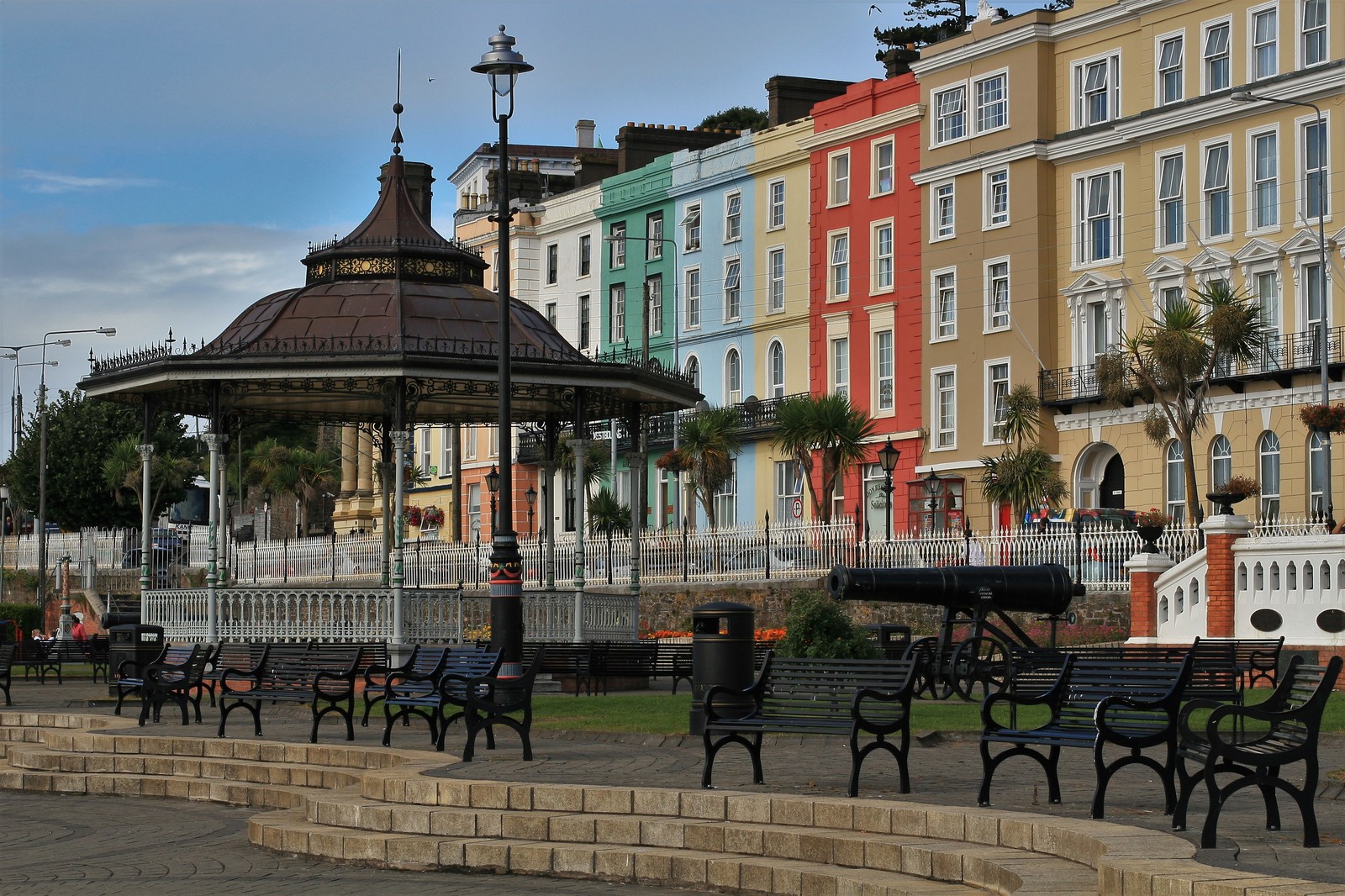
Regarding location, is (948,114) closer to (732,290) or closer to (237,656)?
(732,290)

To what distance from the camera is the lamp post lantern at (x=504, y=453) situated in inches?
752

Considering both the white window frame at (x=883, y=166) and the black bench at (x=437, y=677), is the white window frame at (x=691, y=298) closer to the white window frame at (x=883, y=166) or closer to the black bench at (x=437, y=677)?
the white window frame at (x=883, y=166)

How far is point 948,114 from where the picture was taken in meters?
51.7

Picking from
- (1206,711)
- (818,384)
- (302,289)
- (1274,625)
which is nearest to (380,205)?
(302,289)

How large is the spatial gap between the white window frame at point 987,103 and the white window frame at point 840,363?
25.9 ft

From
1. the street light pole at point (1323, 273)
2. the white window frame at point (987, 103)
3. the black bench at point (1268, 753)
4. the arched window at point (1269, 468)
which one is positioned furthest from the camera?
the white window frame at point (987, 103)

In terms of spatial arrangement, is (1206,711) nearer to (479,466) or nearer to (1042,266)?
(1042,266)

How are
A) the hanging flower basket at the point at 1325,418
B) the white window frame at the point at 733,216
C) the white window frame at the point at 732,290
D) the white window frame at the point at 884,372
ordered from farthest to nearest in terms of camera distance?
the white window frame at the point at 732,290 → the white window frame at the point at 733,216 → the white window frame at the point at 884,372 → the hanging flower basket at the point at 1325,418

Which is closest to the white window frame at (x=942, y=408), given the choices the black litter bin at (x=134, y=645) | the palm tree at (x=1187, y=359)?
the palm tree at (x=1187, y=359)

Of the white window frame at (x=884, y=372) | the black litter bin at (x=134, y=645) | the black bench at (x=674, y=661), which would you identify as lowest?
the black bench at (x=674, y=661)

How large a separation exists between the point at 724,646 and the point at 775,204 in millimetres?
43546

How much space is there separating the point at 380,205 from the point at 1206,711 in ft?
54.6

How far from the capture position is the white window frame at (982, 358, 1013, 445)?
163 feet

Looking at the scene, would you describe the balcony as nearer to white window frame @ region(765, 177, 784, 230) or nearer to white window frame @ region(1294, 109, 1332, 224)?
white window frame @ region(1294, 109, 1332, 224)
